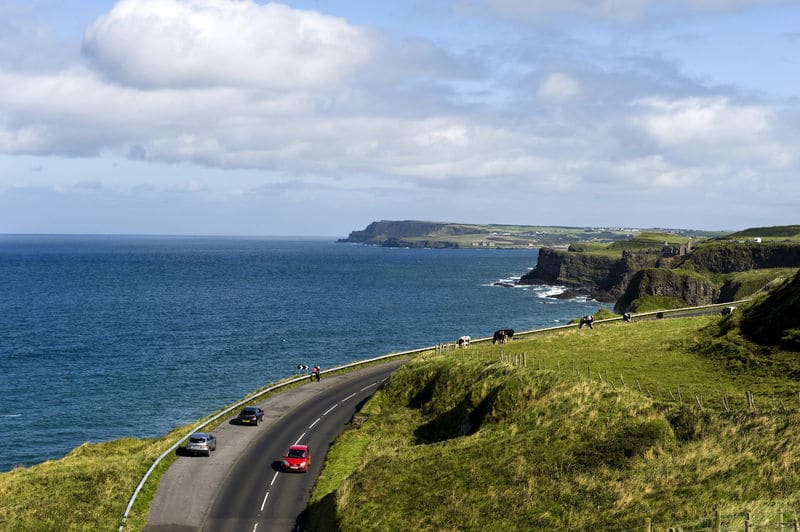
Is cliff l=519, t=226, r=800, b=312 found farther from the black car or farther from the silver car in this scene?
the silver car

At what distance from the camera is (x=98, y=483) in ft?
143

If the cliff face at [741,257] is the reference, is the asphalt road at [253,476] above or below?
below

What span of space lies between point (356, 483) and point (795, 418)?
23.7m

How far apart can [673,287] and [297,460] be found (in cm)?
12152

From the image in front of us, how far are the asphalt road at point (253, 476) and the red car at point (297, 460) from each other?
50cm

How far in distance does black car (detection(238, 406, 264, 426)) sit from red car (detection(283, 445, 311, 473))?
35.5 feet

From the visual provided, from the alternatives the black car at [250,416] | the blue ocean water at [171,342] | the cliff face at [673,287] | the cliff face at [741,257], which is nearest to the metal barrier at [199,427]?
the black car at [250,416]

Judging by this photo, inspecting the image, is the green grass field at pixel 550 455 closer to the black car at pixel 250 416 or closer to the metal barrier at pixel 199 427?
the metal barrier at pixel 199 427

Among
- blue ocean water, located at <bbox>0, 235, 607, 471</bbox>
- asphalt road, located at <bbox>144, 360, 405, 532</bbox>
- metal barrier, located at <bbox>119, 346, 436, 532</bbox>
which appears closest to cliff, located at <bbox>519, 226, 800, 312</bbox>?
blue ocean water, located at <bbox>0, 235, 607, 471</bbox>

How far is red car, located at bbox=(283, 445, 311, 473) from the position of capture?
46625 mm

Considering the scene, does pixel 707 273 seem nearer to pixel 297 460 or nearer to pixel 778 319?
pixel 778 319

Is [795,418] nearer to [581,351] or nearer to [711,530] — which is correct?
[711,530]

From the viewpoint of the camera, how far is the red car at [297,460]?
4662 cm

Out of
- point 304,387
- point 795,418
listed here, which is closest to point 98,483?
point 304,387
